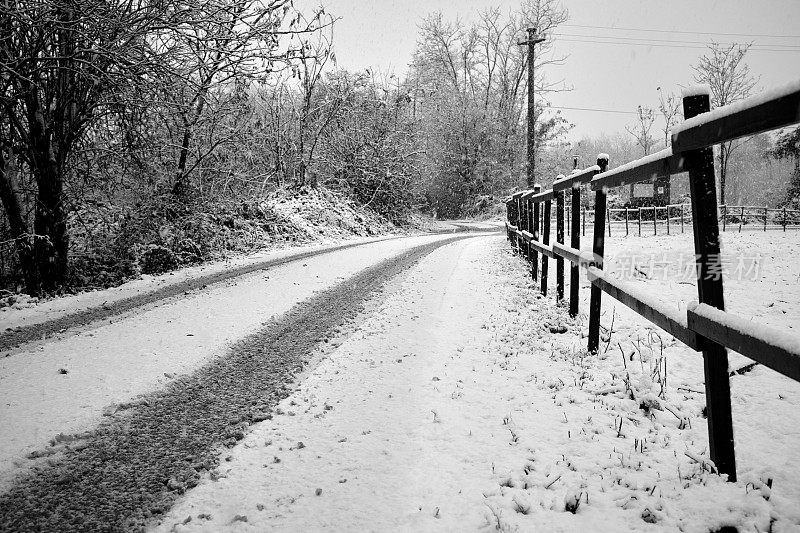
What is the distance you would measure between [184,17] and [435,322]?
5.12 meters

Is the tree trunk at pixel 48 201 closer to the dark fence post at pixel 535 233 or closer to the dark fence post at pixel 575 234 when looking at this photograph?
the dark fence post at pixel 575 234

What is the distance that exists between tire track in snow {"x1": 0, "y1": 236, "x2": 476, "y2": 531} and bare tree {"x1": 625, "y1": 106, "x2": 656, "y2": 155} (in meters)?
58.6

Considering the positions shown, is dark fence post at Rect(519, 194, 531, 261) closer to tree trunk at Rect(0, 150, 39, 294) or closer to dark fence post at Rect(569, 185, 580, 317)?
dark fence post at Rect(569, 185, 580, 317)

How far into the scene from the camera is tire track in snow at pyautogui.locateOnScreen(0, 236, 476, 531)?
1999mm

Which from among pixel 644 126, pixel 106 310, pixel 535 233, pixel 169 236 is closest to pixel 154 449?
pixel 106 310

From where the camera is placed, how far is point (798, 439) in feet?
8.64

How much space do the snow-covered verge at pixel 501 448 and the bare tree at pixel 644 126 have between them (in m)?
56.7

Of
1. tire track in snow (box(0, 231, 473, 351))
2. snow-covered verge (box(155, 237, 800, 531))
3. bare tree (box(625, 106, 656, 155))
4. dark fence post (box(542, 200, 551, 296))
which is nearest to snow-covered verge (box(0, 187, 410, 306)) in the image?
tire track in snow (box(0, 231, 473, 351))

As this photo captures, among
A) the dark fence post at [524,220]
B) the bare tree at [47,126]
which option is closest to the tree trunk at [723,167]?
the dark fence post at [524,220]

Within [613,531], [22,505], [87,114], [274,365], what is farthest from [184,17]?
[613,531]

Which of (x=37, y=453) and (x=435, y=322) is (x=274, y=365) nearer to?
(x=37, y=453)

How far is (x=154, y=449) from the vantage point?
98.7 inches

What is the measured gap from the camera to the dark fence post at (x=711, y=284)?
2.16 m

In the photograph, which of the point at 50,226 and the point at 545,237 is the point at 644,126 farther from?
the point at 50,226
